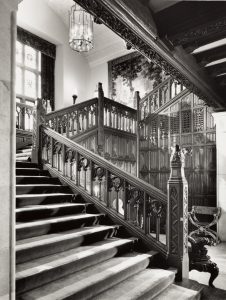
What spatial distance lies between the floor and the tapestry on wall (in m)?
7.34

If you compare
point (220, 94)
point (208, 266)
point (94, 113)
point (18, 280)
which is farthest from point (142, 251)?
point (94, 113)

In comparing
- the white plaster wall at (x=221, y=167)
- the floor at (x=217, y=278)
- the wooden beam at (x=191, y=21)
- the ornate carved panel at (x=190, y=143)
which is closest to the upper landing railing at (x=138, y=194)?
the floor at (x=217, y=278)

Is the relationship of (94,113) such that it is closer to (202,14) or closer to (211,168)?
(211,168)

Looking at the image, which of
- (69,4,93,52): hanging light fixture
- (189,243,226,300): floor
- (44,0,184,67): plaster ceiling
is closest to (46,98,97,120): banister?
(69,4,93,52): hanging light fixture

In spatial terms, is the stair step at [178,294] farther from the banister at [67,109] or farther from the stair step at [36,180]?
the banister at [67,109]

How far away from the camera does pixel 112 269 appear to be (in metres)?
3.84

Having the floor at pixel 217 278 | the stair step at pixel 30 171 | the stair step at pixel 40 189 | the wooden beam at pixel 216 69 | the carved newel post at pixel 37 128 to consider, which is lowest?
the floor at pixel 217 278

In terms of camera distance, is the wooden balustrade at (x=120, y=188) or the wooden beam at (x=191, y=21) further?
the wooden balustrade at (x=120, y=188)

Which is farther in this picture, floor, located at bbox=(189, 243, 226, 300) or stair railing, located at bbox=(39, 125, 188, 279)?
stair railing, located at bbox=(39, 125, 188, 279)

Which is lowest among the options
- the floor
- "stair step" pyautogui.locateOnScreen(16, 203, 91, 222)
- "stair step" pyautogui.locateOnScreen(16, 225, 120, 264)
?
the floor

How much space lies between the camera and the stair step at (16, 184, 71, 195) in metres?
5.30

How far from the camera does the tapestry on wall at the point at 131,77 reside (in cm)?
1218

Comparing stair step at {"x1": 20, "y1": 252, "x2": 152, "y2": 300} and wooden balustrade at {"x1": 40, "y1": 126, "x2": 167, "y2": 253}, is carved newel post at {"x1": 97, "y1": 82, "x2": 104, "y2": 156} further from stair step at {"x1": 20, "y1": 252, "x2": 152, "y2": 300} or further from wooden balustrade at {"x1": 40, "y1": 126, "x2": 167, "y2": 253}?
stair step at {"x1": 20, "y1": 252, "x2": 152, "y2": 300}

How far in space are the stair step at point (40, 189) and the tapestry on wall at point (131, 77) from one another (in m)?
7.43
